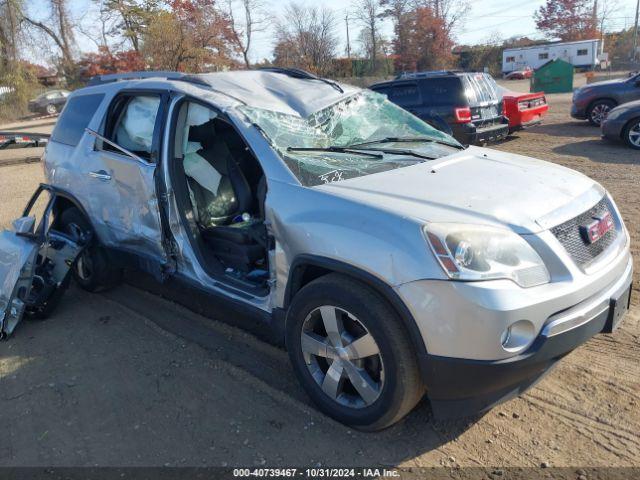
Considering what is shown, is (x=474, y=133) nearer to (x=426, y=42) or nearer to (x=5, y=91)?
(x=5, y=91)

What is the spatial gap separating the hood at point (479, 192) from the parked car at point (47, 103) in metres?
35.5

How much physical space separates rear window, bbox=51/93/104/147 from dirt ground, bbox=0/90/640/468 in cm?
171

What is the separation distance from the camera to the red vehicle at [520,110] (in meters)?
12.5

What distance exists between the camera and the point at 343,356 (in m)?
2.81

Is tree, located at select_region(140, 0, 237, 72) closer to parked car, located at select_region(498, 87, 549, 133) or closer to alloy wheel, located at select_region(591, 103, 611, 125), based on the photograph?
parked car, located at select_region(498, 87, 549, 133)

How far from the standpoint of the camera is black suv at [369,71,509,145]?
10789 millimetres

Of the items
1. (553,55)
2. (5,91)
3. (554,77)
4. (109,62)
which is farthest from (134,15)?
(553,55)

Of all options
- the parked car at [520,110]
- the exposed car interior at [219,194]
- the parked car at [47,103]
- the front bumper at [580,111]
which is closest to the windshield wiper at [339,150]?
the exposed car interior at [219,194]

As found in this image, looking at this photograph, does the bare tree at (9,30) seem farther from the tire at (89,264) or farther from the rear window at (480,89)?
the tire at (89,264)

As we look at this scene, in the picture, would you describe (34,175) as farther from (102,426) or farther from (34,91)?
(34,91)

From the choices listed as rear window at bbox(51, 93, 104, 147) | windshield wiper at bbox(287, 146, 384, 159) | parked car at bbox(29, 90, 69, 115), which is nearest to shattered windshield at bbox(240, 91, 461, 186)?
windshield wiper at bbox(287, 146, 384, 159)

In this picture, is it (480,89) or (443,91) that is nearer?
(443,91)

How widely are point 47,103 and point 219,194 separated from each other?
34.8m

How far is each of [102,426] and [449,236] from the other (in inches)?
89.2
